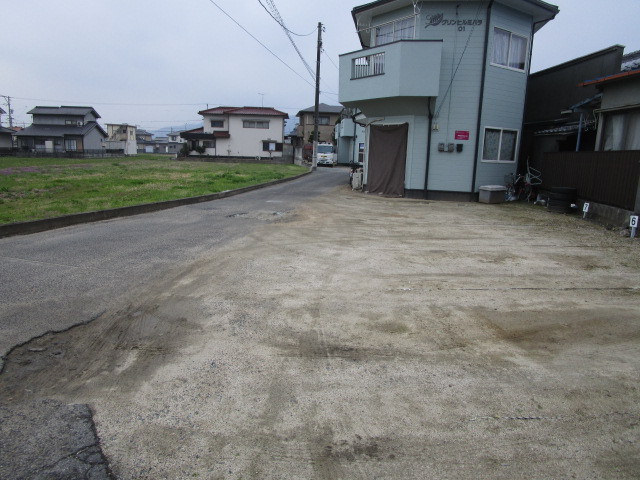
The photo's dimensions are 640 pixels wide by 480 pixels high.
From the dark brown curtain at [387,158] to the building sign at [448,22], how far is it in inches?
135

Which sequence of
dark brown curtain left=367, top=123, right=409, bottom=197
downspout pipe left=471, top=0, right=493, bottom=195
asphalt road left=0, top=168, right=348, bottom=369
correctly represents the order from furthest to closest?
dark brown curtain left=367, top=123, right=409, bottom=197 < downspout pipe left=471, top=0, right=493, bottom=195 < asphalt road left=0, top=168, right=348, bottom=369

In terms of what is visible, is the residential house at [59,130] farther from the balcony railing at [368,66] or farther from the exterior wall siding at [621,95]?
the exterior wall siding at [621,95]

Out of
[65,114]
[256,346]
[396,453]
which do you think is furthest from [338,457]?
[65,114]

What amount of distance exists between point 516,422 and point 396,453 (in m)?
0.85

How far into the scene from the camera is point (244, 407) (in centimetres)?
274

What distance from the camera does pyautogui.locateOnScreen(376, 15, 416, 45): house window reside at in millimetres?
14828

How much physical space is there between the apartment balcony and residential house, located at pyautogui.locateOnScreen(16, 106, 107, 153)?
159 ft

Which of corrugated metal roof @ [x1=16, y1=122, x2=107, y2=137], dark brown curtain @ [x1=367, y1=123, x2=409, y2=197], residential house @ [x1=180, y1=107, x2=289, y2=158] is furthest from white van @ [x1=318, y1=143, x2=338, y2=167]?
corrugated metal roof @ [x1=16, y1=122, x2=107, y2=137]

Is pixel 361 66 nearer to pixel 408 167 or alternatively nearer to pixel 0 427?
pixel 408 167

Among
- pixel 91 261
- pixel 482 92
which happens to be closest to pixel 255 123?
pixel 482 92

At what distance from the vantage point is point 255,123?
165ft

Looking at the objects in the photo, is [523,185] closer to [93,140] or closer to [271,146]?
[271,146]

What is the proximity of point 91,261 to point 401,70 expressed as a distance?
11468 mm

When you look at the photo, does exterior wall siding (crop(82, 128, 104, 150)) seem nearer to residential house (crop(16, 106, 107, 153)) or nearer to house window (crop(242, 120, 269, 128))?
residential house (crop(16, 106, 107, 153))
